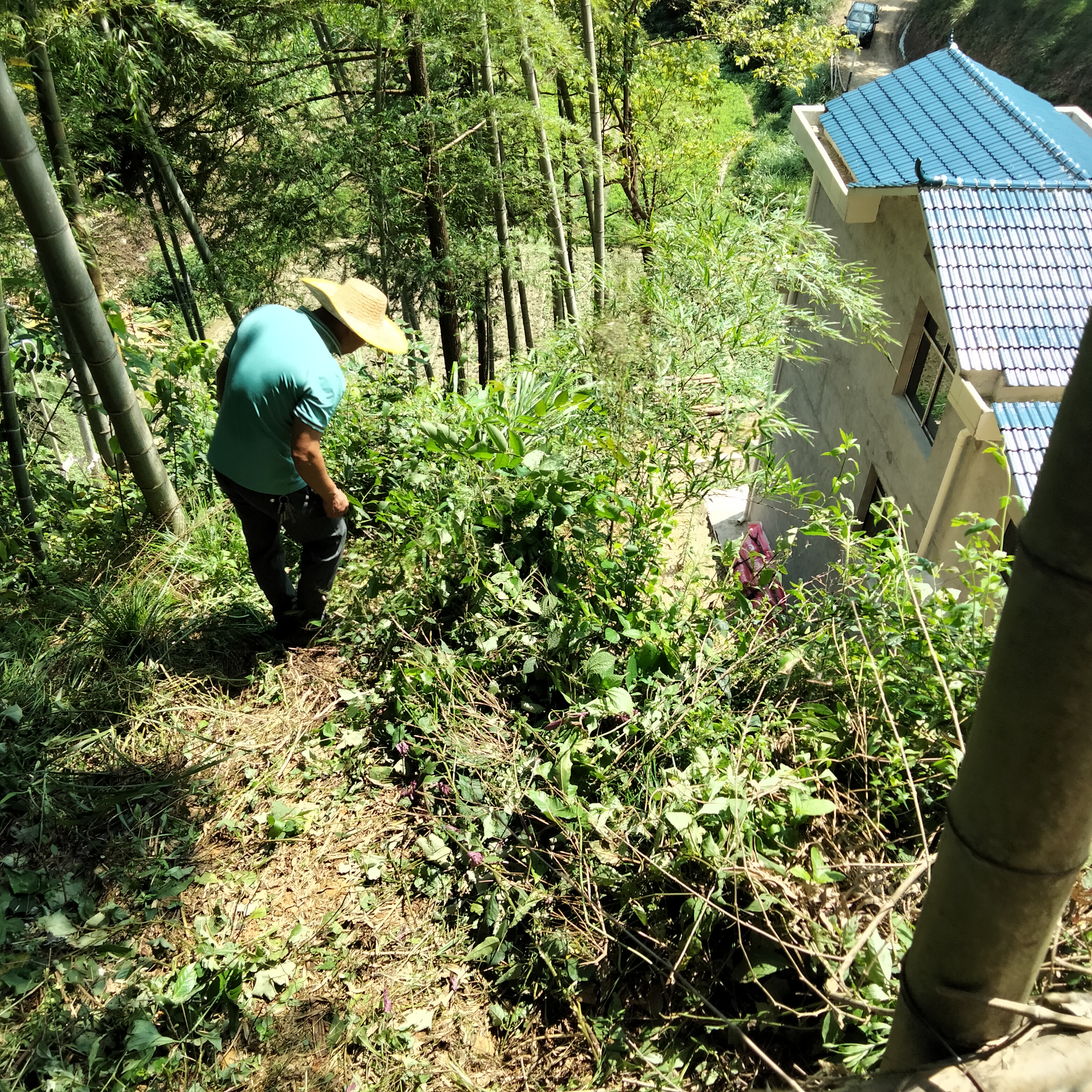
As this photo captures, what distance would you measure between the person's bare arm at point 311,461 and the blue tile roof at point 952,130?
6.31 metres

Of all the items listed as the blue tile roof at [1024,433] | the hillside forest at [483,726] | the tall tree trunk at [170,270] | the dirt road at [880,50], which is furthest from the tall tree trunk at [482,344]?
the dirt road at [880,50]

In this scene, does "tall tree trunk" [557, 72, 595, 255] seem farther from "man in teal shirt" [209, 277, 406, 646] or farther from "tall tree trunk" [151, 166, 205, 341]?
"man in teal shirt" [209, 277, 406, 646]

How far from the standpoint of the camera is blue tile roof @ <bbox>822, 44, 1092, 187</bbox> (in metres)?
7.38

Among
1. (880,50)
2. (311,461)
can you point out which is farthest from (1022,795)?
(880,50)

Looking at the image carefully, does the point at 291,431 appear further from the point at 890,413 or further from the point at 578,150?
the point at 578,150

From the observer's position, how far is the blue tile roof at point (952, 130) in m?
7.38

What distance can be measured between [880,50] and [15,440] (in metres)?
31.9

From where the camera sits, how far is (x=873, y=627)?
267 centimetres

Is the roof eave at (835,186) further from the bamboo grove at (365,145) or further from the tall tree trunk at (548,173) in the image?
the tall tree trunk at (548,173)

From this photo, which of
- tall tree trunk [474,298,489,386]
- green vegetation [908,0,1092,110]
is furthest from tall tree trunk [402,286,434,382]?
green vegetation [908,0,1092,110]

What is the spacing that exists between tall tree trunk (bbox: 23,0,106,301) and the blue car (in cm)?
2733

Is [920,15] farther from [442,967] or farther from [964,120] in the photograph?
[442,967]

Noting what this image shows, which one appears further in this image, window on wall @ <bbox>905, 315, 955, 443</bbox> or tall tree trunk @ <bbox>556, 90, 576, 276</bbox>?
tall tree trunk @ <bbox>556, 90, 576, 276</bbox>

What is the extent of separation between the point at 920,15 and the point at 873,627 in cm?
3174
